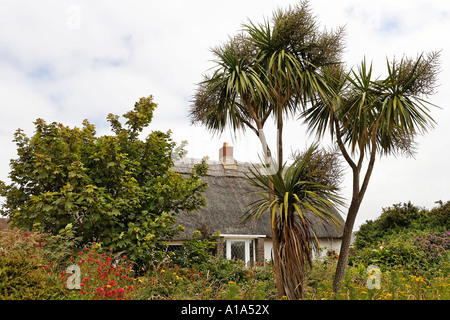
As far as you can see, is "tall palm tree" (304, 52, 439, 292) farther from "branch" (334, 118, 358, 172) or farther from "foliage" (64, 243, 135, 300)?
"foliage" (64, 243, 135, 300)

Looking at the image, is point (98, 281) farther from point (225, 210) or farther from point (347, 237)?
point (225, 210)

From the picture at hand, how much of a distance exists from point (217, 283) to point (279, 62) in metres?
4.84

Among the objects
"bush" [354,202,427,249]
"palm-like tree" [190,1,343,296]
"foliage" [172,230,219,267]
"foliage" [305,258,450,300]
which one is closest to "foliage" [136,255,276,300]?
"foliage" [172,230,219,267]

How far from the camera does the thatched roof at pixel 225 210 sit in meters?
14.1

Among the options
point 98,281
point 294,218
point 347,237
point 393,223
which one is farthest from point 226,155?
point 98,281

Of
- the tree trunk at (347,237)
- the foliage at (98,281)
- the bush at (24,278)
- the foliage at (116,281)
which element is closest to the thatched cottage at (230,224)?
the foliage at (116,281)

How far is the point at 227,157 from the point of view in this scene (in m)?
18.6

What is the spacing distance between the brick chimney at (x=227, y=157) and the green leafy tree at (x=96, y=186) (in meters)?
10.1

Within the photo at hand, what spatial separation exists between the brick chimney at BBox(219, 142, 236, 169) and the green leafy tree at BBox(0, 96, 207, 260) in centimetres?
1012

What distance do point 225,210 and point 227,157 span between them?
4.00 metres

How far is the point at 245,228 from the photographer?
578 inches

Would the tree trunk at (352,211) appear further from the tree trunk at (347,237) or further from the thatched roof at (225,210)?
the thatched roof at (225,210)
